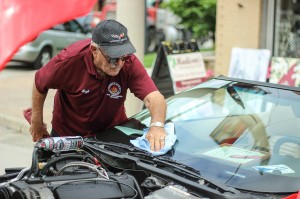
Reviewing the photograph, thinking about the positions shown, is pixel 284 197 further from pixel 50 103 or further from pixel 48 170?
pixel 50 103

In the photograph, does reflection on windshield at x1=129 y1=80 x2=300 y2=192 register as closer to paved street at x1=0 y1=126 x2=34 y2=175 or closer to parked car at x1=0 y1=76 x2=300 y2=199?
parked car at x1=0 y1=76 x2=300 y2=199

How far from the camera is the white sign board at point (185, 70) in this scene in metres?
7.48

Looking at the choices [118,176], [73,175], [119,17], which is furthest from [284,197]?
[119,17]

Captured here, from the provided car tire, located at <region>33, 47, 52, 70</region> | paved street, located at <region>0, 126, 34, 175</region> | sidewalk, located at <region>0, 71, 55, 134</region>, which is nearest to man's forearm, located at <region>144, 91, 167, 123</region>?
paved street, located at <region>0, 126, 34, 175</region>

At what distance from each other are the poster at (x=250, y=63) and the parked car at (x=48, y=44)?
569cm

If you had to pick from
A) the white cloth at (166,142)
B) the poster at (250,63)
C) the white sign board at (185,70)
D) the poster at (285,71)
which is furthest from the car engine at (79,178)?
the poster at (250,63)

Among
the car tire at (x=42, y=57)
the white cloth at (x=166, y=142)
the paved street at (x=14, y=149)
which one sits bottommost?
the paved street at (x=14, y=149)

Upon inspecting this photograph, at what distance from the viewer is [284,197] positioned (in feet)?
9.82

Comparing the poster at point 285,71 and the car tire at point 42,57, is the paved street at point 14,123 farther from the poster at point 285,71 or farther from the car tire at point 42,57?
the poster at point 285,71

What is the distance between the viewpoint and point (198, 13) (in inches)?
486

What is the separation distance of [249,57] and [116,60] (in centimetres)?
Result: 521

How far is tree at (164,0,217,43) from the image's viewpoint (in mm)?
12328

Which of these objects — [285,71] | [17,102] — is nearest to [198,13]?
[285,71]

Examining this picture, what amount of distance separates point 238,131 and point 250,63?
4889 mm
